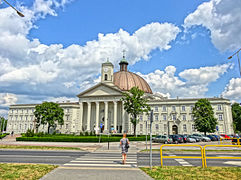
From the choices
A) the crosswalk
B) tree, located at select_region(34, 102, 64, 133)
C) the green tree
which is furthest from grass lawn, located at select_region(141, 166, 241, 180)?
the green tree

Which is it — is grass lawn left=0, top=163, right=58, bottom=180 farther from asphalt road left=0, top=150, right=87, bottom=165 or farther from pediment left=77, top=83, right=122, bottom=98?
pediment left=77, top=83, right=122, bottom=98

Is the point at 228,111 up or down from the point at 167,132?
up

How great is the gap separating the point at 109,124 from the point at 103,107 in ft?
23.7

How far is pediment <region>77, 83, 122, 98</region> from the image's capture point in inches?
2678

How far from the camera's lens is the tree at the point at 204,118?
49.2m

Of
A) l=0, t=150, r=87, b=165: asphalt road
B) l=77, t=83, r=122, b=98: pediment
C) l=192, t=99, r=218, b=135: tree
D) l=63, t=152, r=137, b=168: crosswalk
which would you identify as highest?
l=77, t=83, r=122, b=98: pediment

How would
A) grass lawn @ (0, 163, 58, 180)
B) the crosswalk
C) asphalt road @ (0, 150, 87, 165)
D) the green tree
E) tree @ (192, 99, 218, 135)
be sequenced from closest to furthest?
grass lawn @ (0, 163, 58, 180)
the crosswalk
asphalt road @ (0, 150, 87, 165)
tree @ (192, 99, 218, 135)
the green tree

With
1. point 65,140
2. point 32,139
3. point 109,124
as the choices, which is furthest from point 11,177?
point 109,124

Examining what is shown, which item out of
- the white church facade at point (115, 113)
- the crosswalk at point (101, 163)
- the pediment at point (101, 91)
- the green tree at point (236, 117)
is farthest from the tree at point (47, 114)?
the green tree at point (236, 117)

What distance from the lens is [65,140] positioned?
36.6 metres

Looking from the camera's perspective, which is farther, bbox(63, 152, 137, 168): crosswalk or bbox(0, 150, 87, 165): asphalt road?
bbox(0, 150, 87, 165): asphalt road

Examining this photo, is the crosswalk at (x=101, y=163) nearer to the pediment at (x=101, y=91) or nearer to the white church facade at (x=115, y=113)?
the white church facade at (x=115, y=113)

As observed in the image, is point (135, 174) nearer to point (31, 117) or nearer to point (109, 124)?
point (109, 124)

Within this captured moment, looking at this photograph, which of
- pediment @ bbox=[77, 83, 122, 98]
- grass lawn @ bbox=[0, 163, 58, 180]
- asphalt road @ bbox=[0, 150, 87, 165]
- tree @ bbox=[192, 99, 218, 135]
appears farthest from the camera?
pediment @ bbox=[77, 83, 122, 98]
